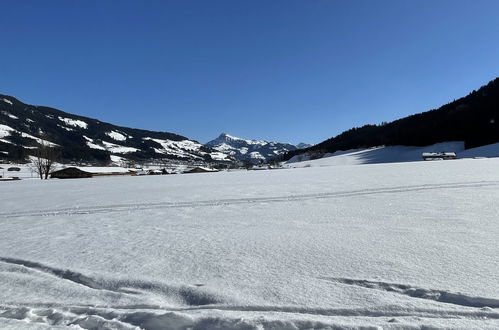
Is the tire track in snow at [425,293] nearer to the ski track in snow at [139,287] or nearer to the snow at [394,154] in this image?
the ski track in snow at [139,287]

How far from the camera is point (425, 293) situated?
2938mm

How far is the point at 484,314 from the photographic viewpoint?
2.51 metres

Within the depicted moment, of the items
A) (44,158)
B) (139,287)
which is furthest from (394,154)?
(139,287)

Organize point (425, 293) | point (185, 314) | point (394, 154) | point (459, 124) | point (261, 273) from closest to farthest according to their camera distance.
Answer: point (185, 314)
point (425, 293)
point (261, 273)
point (459, 124)
point (394, 154)

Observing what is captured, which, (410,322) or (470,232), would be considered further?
(470,232)

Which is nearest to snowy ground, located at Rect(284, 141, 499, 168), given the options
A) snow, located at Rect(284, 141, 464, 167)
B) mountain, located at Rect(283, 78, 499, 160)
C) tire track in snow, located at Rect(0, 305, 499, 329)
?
snow, located at Rect(284, 141, 464, 167)

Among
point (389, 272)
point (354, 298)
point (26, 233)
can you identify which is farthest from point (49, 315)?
point (26, 233)

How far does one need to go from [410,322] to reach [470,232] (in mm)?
3508

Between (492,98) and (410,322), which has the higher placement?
(492,98)

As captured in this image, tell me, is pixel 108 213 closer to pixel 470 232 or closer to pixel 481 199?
pixel 470 232

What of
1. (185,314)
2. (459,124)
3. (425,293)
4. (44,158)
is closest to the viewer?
(185,314)

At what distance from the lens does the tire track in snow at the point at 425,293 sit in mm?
2709

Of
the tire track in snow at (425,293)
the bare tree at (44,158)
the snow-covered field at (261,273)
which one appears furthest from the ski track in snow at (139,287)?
the bare tree at (44,158)

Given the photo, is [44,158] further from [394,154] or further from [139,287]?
[394,154]
